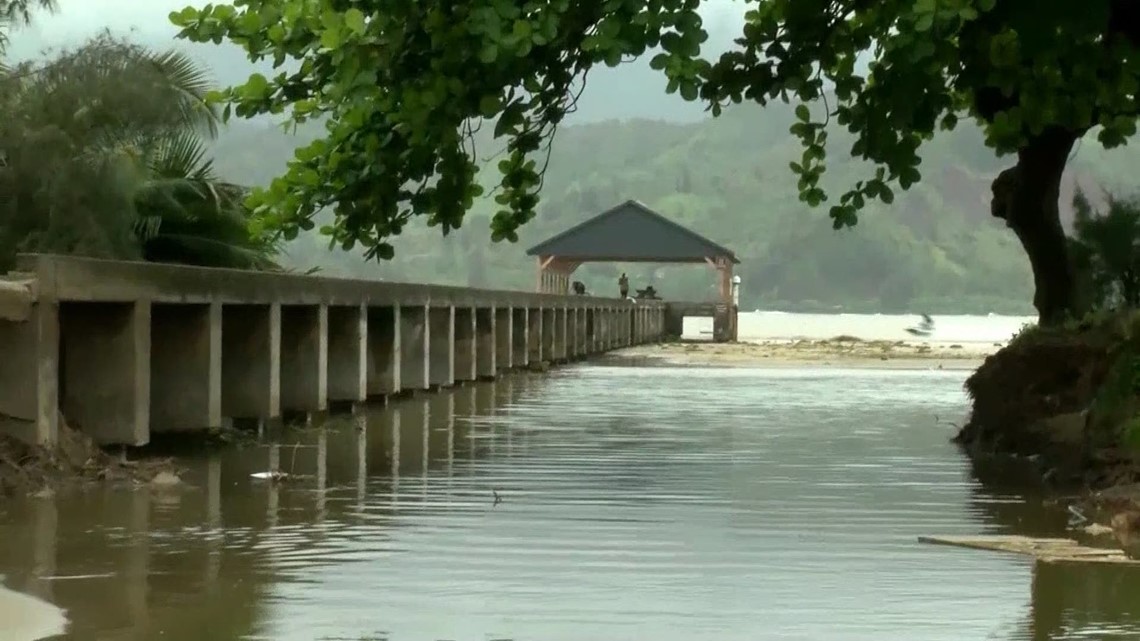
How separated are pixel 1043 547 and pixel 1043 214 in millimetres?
7301

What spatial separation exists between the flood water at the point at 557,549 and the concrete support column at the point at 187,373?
0.54 metres

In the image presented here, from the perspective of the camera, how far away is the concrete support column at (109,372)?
1266 centimetres

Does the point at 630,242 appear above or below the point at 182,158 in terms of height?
above

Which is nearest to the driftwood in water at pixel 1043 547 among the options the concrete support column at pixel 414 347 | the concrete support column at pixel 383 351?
the concrete support column at pixel 383 351

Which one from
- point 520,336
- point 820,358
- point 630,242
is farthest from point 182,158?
point 630,242

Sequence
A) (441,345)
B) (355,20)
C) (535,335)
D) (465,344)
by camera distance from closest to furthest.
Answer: (355,20) < (441,345) < (465,344) < (535,335)

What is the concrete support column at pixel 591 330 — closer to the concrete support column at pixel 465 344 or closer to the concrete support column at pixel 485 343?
the concrete support column at pixel 485 343

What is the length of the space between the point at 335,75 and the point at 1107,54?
4.16m

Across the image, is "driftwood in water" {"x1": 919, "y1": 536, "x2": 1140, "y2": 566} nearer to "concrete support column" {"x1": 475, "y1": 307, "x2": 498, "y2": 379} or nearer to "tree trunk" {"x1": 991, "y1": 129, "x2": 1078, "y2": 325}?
"tree trunk" {"x1": 991, "y1": 129, "x2": 1078, "y2": 325}

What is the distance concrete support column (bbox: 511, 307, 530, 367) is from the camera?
34594mm

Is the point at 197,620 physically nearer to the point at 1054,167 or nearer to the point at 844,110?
the point at 844,110

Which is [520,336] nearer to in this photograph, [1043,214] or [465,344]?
[465,344]

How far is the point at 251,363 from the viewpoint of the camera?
16578mm

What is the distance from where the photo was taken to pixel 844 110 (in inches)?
462
